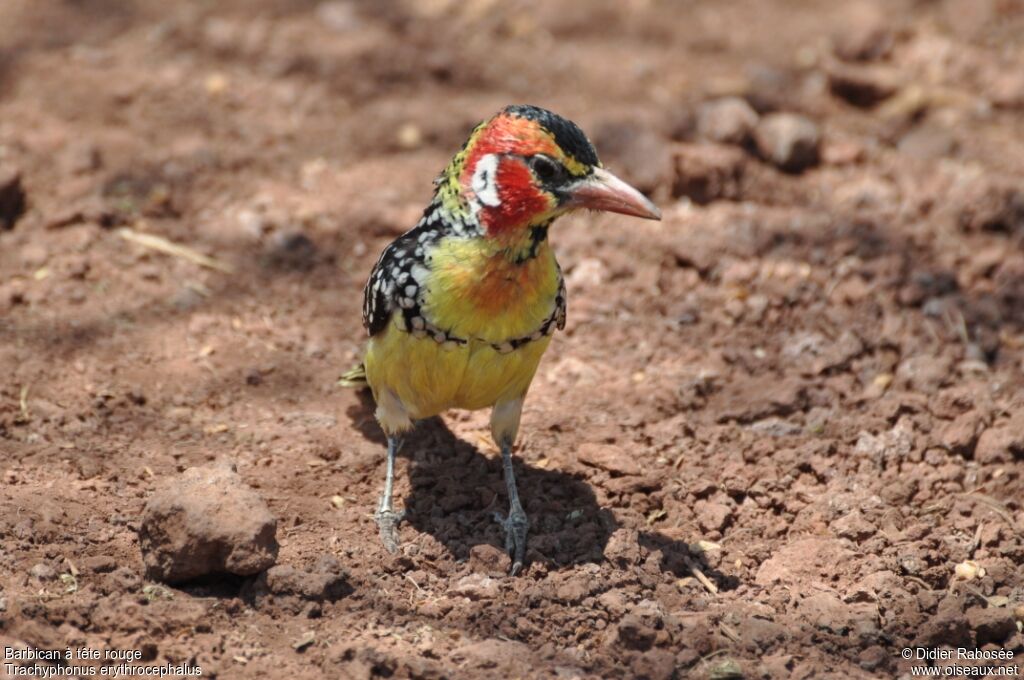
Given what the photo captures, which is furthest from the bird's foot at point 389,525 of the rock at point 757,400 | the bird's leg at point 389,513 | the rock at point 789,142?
the rock at point 789,142

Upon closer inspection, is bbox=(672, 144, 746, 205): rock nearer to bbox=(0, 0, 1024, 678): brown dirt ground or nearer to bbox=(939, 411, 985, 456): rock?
bbox=(0, 0, 1024, 678): brown dirt ground

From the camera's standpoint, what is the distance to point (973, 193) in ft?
23.3

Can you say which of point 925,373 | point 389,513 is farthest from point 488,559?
point 925,373

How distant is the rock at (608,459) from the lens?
17.4 ft

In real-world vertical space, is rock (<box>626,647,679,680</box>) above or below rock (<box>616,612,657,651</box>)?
below

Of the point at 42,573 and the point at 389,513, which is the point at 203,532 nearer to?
the point at 42,573

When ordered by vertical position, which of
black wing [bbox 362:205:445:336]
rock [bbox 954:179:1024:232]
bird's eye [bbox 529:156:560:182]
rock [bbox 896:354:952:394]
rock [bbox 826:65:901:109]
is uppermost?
rock [bbox 826:65:901:109]

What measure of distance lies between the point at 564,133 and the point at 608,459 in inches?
58.0

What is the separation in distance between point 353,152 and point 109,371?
2562 mm

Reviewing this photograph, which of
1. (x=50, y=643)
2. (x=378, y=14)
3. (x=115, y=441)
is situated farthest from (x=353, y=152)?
(x=50, y=643)

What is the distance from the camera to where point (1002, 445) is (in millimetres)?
5344

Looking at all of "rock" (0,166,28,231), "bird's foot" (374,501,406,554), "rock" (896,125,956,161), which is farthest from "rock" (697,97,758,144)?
"rock" (0,166,28,231)

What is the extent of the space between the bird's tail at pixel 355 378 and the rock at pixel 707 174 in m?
2.49

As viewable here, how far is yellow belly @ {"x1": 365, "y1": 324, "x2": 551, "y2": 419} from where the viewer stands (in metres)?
4.81
